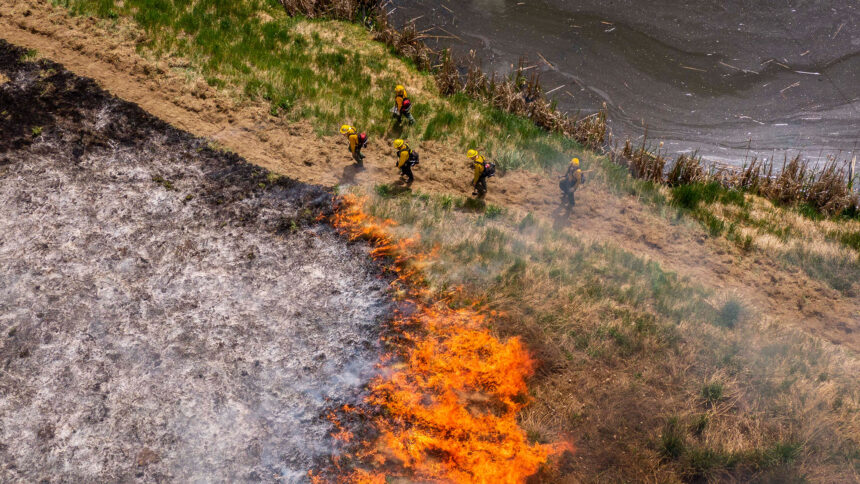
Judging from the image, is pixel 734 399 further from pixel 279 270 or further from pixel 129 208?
pixel 129 208

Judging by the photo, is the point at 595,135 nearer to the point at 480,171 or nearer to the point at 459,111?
the point at 459,111

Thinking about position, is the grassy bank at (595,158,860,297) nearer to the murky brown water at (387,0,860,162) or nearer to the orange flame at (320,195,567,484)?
the murky brown water at (387,0,860,162)

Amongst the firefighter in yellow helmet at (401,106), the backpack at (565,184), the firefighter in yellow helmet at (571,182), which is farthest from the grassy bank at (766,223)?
the firefighter in yellow helmet at (401,106)

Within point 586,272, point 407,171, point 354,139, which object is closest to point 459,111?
point 407,171

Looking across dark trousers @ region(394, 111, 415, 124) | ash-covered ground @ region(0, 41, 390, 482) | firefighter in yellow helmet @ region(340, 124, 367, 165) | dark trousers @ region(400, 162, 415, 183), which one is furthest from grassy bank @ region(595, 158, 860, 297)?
ash-covered ground @ region(0, 41, 390, 482)

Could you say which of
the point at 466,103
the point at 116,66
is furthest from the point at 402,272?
the point at 116,66

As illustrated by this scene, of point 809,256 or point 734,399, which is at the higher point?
point 809,256

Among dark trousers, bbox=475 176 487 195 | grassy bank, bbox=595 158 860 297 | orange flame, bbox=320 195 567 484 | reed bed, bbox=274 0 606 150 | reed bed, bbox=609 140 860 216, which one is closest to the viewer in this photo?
orange flame, bbox=320 195 567 484
